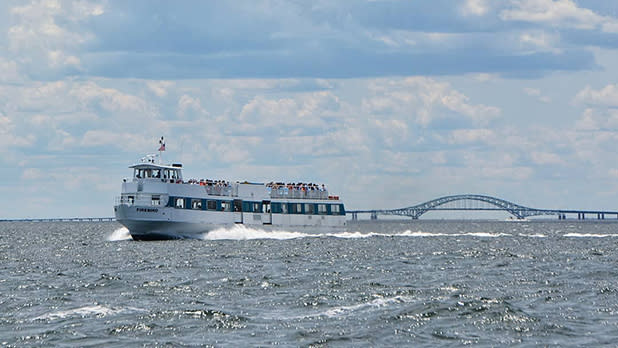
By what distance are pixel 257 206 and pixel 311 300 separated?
55.1 meters

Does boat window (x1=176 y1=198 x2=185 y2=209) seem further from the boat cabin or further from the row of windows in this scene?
the boat cabin

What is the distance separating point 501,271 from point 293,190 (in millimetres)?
47101

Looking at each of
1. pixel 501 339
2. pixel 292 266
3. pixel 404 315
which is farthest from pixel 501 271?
pixel 501 339

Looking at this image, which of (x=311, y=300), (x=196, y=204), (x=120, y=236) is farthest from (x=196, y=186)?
(x=311, y=300)

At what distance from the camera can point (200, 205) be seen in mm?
84688

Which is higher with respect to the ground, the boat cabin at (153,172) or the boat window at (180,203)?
the boat cabin at (153,172)

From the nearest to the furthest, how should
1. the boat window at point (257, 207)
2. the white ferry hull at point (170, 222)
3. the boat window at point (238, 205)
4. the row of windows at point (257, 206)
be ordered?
the white ferry hull at point (170, 222) → the row of windows at point (257, 206) → the boat window at point (238, 205) → the boat window at point (257, 207)

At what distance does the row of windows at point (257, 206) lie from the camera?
83.2 meters

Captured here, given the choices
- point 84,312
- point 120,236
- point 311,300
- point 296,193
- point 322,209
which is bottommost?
point 84,312

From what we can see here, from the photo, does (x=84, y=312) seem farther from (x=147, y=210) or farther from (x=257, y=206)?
(x=257, y=206)

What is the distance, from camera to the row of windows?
8325 centimetres

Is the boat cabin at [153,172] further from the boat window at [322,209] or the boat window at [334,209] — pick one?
the boat window at [334,209]

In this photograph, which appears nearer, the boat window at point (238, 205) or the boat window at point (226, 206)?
the boat window at point (226, 206)

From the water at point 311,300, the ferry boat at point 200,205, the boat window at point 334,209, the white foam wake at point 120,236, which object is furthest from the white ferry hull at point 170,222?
the water at point 311,300
